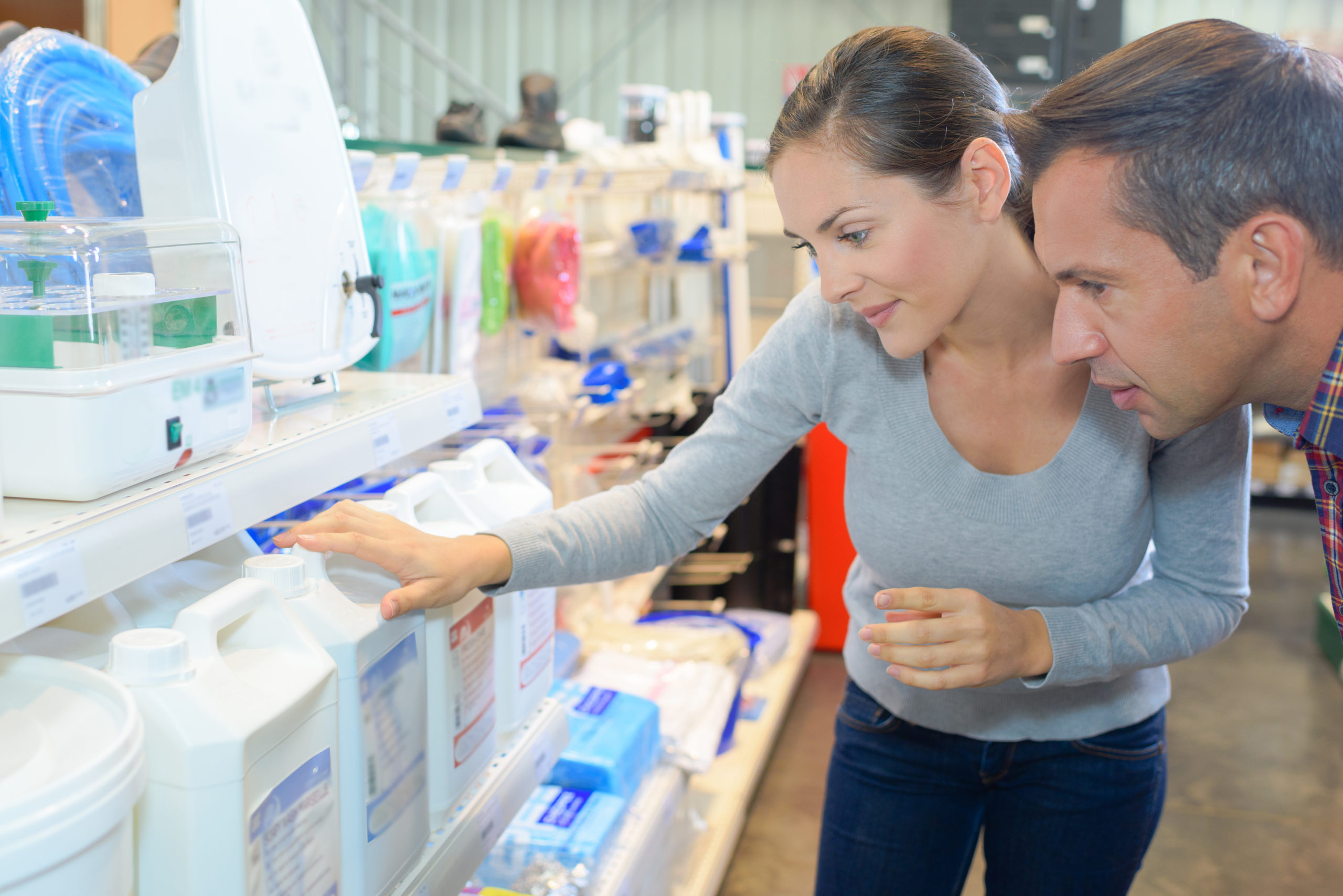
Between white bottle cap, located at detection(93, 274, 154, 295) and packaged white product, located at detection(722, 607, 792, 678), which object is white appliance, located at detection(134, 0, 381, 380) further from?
packaged white product, located at detection(722, 607, 792, 678)

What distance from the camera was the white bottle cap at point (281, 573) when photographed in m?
0.98

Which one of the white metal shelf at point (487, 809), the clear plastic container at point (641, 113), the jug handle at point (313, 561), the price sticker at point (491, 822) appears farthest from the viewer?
the clear plastic container at point (641, 113)

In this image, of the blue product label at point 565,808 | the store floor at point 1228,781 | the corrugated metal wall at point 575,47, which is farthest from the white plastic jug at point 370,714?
the corrugated metal wall at point 575,47

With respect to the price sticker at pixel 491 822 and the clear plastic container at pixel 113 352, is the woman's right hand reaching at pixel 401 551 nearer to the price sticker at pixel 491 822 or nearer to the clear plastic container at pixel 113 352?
the clear plastic container at pixel 113 352

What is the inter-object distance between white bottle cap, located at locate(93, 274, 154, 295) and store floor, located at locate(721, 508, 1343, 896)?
2.14 m

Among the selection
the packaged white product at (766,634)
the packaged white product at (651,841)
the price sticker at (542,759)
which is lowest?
the packaged white product at (766,634)

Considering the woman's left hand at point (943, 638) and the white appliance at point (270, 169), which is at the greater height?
the white appliance at point (270, 169)

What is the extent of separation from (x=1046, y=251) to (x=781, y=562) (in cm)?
307

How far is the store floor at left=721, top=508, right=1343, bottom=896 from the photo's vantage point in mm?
2930

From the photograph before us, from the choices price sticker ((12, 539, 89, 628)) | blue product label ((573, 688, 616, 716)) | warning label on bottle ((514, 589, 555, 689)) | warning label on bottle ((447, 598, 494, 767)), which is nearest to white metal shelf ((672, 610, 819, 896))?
blue product label ((573, 688, 616, 716))

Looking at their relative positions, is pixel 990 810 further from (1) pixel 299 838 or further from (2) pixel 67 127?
(2) pixel 67 127

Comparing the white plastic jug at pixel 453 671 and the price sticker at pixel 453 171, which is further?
the price sticker at pixel 453 171

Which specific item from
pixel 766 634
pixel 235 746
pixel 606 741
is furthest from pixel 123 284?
pixel 766 634

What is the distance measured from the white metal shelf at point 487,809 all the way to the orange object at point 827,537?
259cm
